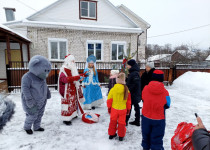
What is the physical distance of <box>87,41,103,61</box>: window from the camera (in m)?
Answer: 11.3

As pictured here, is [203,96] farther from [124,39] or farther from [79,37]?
[79,37]

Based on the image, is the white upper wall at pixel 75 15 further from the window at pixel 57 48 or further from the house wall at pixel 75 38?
the window at pixel 57 48

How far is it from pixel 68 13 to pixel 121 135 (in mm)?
10969

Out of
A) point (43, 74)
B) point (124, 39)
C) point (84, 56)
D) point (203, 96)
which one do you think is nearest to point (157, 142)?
point (43, 74)

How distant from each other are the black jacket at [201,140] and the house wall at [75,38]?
10586mm

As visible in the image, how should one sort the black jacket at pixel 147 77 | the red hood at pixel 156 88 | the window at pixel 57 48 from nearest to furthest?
the red hood at pixel 156 88, the black jacket at pixel 147 77, the window at pixel 57 48

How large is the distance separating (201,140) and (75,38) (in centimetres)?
1091

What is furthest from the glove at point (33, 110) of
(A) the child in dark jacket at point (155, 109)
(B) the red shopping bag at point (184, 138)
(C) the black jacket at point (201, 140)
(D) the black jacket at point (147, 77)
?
(C) the black jacket at point (201, 140)

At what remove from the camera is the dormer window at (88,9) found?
451 inches

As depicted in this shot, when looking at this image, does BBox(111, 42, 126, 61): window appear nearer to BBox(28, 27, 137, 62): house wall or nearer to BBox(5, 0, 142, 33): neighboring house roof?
BBox(28, 27, 137, 62): house wall

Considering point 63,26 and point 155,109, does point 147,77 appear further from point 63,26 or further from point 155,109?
point 63,26

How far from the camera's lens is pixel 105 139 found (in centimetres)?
297

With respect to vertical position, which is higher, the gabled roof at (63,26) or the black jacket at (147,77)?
the gabled roof at (63,26)

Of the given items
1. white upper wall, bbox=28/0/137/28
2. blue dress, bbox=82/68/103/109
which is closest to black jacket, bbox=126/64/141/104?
blue dress, bbox=82/68/103/109
